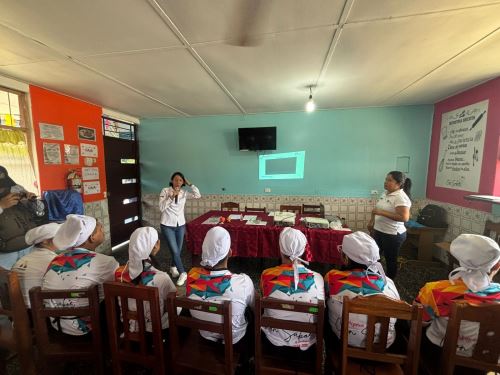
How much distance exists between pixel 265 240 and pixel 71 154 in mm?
3158

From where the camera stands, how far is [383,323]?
3.46ft

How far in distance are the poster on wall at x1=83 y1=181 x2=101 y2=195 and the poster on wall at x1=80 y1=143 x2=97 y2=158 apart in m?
0.45

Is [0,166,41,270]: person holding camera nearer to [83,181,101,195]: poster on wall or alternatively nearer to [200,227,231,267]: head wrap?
[83,181,101,195]: poster on wall

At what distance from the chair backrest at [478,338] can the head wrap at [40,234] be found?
2.51 meters

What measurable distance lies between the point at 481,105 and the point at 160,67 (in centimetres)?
400

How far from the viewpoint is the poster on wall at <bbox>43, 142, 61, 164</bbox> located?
9.20 feet

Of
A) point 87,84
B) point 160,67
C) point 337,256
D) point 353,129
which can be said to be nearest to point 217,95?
point 160,67

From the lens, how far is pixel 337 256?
2.69 m

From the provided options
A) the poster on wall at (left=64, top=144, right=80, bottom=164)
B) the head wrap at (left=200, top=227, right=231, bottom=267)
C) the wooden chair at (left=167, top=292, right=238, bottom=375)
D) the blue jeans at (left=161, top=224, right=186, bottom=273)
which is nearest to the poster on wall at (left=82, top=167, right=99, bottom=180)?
the poster on wall at (left=64, top=144, right=80, bottom=164)

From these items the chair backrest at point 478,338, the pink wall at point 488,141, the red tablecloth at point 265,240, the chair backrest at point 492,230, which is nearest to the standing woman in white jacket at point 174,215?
the red tablecloth at point 265,240

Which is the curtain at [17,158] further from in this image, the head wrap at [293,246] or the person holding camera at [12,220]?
the head wrap at [293,246]

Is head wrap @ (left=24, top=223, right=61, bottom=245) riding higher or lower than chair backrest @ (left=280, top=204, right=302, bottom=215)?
higher

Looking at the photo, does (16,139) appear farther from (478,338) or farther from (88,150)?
(478,338)

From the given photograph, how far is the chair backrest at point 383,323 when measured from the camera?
1000 millimetres
